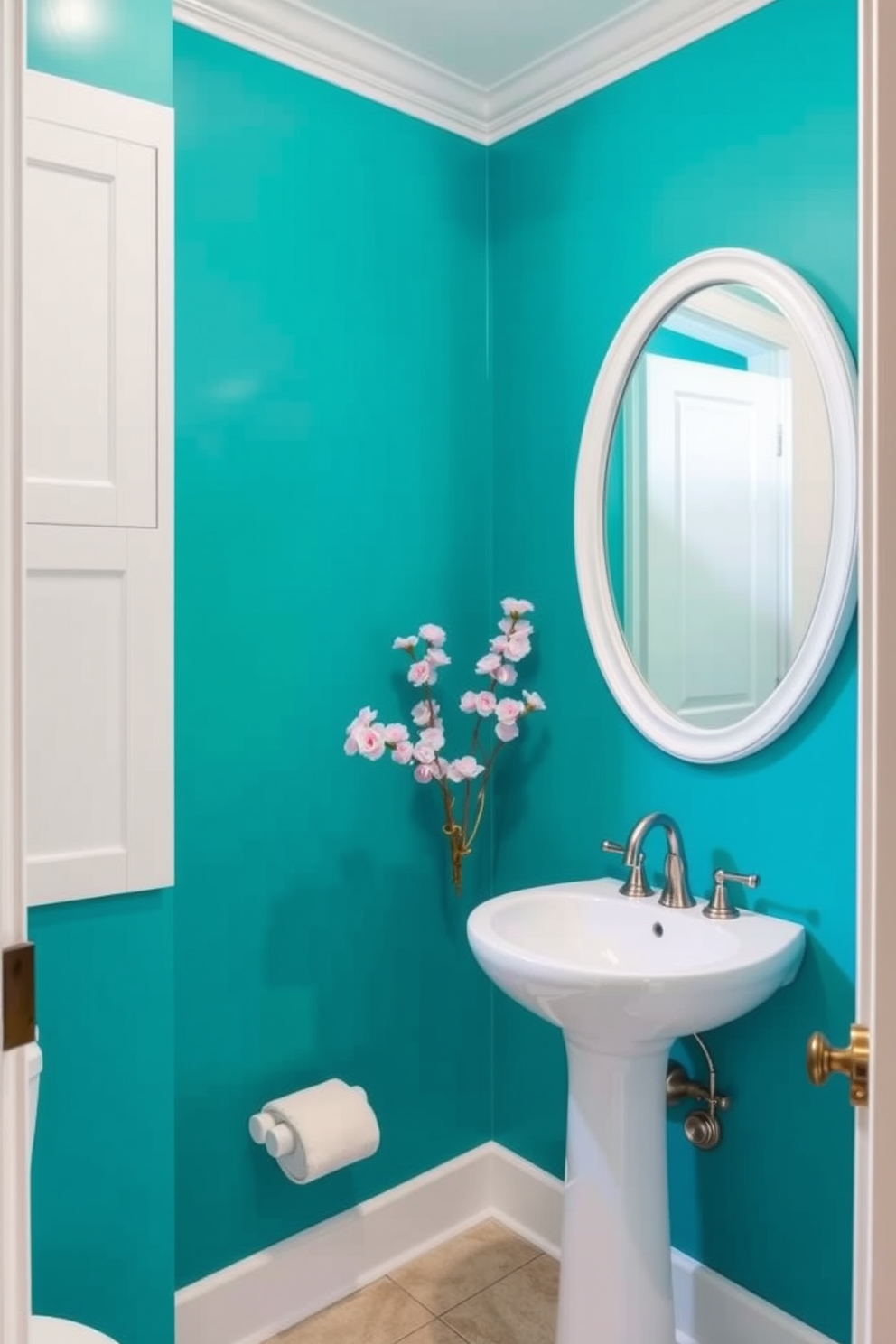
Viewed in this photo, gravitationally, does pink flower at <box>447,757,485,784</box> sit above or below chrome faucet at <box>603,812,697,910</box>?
above

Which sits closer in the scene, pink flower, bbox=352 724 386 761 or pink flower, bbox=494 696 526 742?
pink flower, bbox=352 724 386 761

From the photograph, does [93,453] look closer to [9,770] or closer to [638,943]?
[9,770]

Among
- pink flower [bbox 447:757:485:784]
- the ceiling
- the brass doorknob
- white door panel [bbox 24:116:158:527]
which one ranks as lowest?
the brass doorknob

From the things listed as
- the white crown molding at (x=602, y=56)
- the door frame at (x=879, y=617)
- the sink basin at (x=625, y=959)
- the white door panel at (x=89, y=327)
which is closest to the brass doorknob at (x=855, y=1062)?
the door frame at (x=879, y=617)

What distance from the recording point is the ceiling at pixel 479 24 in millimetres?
2027

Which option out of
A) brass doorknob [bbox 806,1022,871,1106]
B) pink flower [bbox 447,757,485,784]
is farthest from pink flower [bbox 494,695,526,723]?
brass doorknob [bbox 806,1022,871,1106]

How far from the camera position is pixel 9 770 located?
2.54ft

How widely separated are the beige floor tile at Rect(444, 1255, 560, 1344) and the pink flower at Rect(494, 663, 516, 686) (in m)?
1.27

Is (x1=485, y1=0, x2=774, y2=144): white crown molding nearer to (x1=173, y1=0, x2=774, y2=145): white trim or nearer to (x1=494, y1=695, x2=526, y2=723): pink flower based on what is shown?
(x1=173, y1=0, x2=774, y2=145): white trim

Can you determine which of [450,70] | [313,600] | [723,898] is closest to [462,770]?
[313,600]

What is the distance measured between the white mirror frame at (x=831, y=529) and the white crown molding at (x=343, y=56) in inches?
27.9

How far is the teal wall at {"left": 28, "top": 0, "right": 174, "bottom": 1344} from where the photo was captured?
156 cm

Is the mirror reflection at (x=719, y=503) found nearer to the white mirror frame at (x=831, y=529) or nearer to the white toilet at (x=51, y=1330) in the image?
the white mirror frame at (x=831, y=529)

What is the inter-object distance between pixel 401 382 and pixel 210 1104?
1.54 metres
